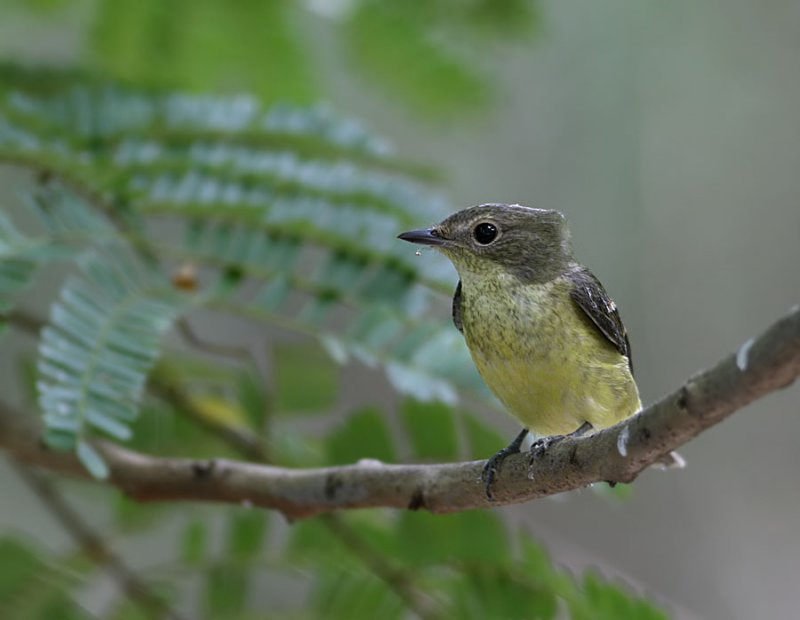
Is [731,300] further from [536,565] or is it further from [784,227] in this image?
[536,565]

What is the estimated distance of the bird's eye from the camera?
230 cm

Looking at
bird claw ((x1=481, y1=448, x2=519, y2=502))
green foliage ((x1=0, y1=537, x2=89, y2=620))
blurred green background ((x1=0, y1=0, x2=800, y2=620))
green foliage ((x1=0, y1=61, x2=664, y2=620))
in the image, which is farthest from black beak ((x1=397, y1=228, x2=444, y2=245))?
blurred green background ((x1=0, y1=0, x2=800, y2=620))

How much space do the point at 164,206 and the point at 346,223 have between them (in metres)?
0.45

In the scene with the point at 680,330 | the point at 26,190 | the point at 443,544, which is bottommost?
the point at 680,330

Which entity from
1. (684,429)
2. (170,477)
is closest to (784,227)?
(170,477)

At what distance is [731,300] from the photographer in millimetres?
6754

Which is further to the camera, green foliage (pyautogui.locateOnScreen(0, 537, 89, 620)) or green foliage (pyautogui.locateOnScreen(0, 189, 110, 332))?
green foliage (pyautogui.locateOnScreen(0, 537, 89, 620))

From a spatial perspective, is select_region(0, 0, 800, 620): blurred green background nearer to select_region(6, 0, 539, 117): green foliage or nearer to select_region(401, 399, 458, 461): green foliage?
select_region(6, 0, 539, 117): green foliage

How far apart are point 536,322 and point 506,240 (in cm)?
21

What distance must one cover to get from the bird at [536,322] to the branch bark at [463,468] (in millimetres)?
292

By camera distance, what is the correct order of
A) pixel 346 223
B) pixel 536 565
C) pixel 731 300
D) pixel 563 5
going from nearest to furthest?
pixel 536 565, pixel 346 223, pixel 563 5, pixel 731 300

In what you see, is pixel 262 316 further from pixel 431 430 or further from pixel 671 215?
pixel 671 215

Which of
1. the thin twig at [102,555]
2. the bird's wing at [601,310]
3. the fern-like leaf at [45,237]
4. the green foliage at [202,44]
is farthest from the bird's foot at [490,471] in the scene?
the green foliage at [202,44]

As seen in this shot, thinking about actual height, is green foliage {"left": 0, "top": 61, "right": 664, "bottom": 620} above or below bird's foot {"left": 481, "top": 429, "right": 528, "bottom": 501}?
below
